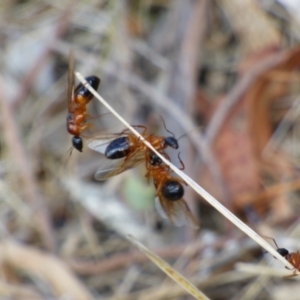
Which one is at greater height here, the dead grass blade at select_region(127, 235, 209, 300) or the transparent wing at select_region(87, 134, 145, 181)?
the transparent wing at select_region(87, 134, 145, 181)

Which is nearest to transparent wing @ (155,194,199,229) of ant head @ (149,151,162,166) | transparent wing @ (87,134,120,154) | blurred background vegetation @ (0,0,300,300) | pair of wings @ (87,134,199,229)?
pair of wings @ (87,134,199,229)

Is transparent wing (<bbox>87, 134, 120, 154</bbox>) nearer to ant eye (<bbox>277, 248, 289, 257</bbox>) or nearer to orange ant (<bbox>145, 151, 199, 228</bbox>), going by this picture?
orange ant (<bbox>145, 151, 199, 228</bbox>)

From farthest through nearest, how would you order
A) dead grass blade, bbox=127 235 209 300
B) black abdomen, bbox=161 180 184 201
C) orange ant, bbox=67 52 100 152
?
orange ant, bbox=67 52 100 152, black abdomen, bbox=161 180 184 201, dead grass blade, bbox=127 235 209 300

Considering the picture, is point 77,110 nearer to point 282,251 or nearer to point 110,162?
point 110,162

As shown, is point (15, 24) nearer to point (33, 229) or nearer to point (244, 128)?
point (33, 229)

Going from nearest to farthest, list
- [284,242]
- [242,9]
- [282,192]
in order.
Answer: [284,242]
[282,192]
[242,9]

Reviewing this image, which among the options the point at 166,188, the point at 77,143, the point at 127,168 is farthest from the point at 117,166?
the point at 77,143

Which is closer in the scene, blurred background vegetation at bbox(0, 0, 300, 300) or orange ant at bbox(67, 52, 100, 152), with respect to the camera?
orange ant at bbox(67, 52, 100, 152)

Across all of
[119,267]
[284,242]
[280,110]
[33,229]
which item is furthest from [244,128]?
[33,229]
